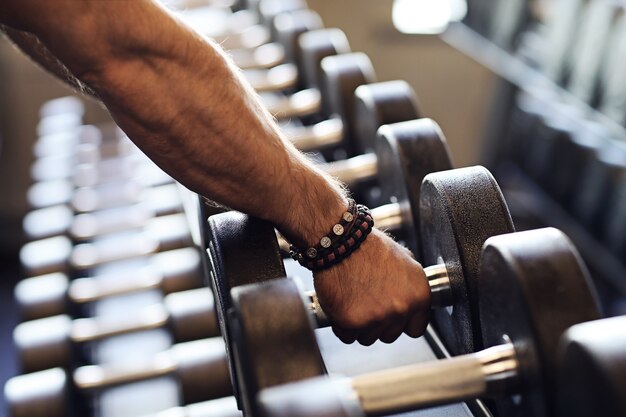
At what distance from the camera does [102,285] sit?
137cm

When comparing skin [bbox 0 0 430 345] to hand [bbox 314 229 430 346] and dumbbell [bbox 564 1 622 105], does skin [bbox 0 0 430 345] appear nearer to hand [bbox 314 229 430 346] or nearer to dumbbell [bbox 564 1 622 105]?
hand [bbox 314 229 430 346]

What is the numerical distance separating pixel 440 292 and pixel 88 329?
73cm

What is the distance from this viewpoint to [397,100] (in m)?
1.02

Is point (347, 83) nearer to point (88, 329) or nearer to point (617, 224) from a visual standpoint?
point (88, 329)

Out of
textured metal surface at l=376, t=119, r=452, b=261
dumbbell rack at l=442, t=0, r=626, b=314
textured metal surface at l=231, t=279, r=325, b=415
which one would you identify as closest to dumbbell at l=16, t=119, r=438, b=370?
textured metal surface at l=376, t=119, r=452, b=261

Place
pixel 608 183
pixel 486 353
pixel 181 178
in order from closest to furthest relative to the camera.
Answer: pixel 486 353 < pixel 181 178 < pixel 608 183

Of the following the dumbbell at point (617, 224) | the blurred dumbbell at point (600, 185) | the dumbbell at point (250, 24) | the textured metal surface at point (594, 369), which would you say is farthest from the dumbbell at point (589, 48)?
the textured metal surface at point (594, 369)

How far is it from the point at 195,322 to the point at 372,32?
7.35ft

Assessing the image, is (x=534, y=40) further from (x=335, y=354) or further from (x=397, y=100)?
(x=335, y=354)

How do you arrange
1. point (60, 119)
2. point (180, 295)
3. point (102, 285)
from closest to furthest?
point (180, 295) → point (102, 285) → point (60, 119)

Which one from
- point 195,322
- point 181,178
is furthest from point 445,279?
point 195,322

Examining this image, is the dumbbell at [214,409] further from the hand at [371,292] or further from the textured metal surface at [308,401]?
the textured metal surface at [308,401]

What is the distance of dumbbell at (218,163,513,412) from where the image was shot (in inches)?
21.8

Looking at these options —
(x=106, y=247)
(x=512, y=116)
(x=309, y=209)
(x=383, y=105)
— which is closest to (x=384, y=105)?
(x=383, y=105)
